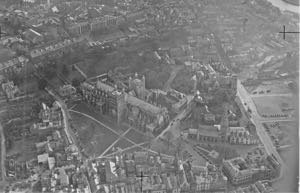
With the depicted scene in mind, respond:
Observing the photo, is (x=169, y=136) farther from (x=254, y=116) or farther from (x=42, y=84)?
(x=42, y=84)

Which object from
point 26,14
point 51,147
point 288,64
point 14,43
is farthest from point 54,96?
point 288,64

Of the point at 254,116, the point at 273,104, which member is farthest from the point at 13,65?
the point at 273,104

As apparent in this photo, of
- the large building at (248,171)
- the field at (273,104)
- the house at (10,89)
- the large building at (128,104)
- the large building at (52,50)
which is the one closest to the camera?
the large building at (248,171)

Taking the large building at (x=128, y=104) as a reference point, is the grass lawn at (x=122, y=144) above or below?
below

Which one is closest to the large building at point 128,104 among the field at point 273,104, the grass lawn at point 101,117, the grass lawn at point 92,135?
the grass lawn at point 101,117

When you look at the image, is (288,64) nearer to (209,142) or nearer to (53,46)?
(209,142)

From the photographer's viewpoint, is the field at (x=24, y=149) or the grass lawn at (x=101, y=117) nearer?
the field at (x=24, y=149)

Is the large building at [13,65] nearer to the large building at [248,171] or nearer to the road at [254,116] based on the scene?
the road at [254,116]
